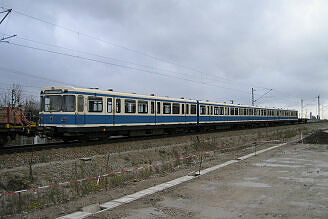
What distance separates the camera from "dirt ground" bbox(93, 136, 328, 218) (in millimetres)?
5617

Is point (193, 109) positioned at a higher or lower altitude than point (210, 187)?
higher

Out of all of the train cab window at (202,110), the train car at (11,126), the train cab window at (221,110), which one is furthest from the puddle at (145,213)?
the train cab window at (221,110)

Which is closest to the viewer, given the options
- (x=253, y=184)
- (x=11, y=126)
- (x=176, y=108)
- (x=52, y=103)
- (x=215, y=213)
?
(x=215, y=213)

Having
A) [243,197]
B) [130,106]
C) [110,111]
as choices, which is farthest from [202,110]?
[243,197]

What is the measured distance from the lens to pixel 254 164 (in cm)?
1162

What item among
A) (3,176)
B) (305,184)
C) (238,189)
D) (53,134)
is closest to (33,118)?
(53,134)

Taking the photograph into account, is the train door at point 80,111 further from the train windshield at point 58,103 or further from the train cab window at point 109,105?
the train cab window at point 109,105

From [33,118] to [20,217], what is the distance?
14.3m

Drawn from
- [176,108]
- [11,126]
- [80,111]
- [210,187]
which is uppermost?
[176,108]

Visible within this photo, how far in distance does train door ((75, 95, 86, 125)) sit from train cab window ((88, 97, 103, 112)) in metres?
0.42

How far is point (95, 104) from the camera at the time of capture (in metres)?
15.9

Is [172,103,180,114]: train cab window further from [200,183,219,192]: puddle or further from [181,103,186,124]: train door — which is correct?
[200,183,219,192]: puddle

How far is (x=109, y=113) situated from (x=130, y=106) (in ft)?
6.36

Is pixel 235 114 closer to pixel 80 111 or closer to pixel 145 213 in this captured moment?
pixel 80 111
